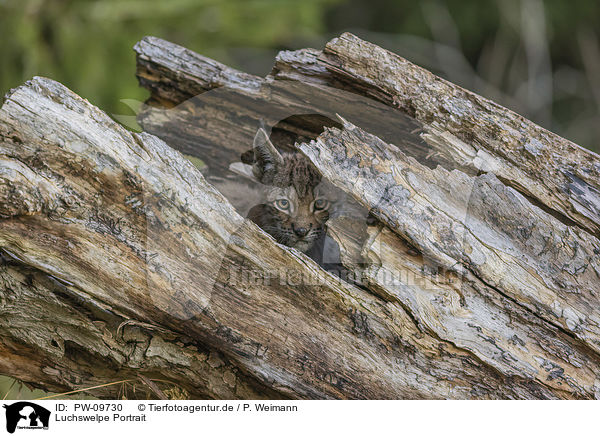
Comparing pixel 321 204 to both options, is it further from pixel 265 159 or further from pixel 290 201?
pixel 265 159

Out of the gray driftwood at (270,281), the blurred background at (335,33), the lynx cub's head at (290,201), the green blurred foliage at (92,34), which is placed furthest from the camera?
the blurred background at (335,33)

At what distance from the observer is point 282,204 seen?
3.48 metres

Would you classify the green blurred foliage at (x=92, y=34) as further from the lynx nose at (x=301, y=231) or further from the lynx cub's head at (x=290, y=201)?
the lynx nose at (x=301, y=231)

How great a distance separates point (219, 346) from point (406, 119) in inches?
66.0

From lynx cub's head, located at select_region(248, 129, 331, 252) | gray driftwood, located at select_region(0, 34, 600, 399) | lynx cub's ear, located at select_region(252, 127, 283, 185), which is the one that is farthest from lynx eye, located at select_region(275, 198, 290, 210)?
gray driftwood, located at select_region(0, 34, 600, 399)

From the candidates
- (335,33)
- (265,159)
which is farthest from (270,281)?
(335,33)

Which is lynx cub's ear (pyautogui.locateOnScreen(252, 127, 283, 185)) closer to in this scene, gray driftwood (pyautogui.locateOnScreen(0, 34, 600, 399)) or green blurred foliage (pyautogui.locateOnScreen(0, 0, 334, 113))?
gray driftwood (pyautogui.locateOnScreen(0, 34, 600, 399))

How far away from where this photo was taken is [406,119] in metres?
3.15

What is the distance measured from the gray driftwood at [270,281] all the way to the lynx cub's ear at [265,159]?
1.57ft

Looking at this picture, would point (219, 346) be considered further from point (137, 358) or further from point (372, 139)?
point (372, 139)
